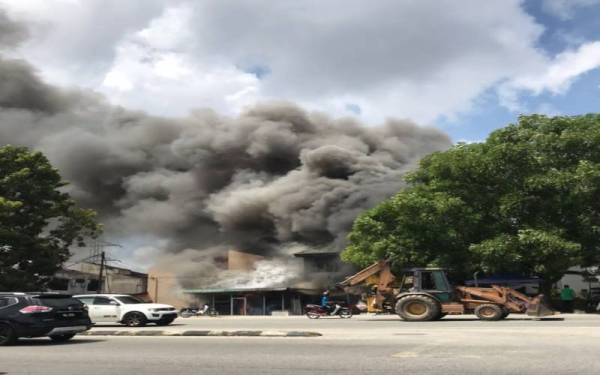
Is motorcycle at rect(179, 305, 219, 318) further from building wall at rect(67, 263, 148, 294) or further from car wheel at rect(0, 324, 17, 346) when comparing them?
car wheel at rect(0, 324, 17, 346)

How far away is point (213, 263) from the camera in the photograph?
52594mm

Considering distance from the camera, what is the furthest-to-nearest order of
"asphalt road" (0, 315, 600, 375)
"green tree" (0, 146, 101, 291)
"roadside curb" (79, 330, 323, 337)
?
"green tree" (0, 146, 101, 291)
"roadside curb" (79, 330, 323, 337)
"asphalt road" (0, 315, 600, 375)

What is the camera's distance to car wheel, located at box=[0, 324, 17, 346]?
11.8 meters

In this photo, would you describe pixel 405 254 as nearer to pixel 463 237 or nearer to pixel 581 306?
pixel 463 237

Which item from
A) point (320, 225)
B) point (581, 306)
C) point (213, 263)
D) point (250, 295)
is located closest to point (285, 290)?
point (250, 295)

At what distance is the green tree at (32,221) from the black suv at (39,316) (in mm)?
15739

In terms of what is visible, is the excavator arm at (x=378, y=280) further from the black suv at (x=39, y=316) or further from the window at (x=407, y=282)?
the black suv at (x=39, y=316)

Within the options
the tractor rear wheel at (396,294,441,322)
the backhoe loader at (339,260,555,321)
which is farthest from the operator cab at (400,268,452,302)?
the tractor rear wheel at (396,294,441,322)

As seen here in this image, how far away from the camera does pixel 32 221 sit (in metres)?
28.9

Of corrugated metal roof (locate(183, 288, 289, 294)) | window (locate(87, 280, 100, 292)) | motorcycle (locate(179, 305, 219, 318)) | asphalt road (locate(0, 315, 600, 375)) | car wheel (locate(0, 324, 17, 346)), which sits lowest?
asphalt road (locate(0, 315, 600, 375))

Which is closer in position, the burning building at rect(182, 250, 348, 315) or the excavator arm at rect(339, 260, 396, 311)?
the excavator arm at rect(339, 260, 396, 311)

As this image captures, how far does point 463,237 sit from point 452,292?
26.4ft

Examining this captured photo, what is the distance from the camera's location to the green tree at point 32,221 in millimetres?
27734

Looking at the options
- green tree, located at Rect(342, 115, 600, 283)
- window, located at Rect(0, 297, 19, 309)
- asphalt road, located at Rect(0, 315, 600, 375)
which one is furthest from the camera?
green tree, located at Rect(342, 115, 600, 283)
